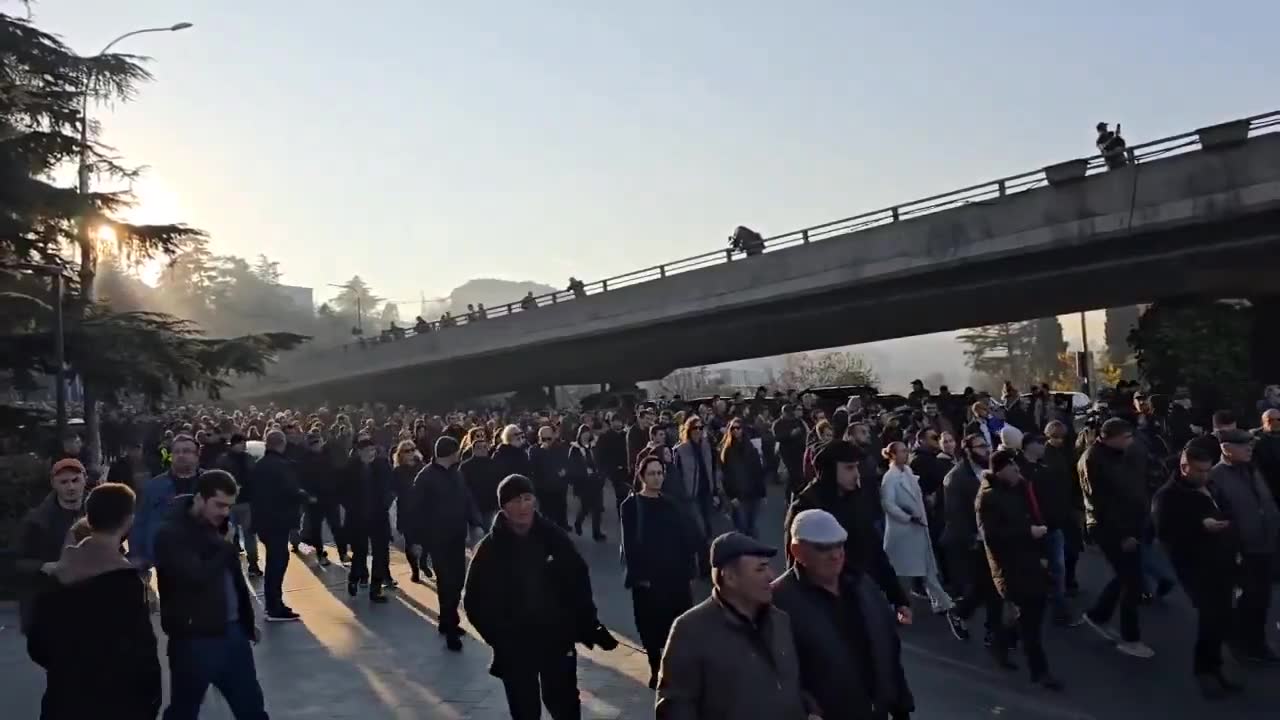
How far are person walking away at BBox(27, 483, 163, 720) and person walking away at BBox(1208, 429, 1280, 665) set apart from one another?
6804 mm

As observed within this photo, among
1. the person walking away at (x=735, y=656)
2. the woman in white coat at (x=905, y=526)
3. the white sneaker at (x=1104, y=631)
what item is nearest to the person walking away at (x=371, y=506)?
the woman in white coat at (x=905, y=526)

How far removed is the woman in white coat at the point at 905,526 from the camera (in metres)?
9.34

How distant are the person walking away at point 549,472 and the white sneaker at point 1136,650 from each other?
7536mm

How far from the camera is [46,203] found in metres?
18.5

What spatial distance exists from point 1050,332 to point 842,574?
300 ft

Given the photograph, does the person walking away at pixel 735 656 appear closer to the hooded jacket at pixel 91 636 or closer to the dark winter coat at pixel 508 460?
the hooded jacket at pixel 91 636

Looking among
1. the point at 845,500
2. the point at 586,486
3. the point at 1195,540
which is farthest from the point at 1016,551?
the point at 586,486

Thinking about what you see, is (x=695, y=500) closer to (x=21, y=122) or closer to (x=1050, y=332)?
(x=21, y=122)

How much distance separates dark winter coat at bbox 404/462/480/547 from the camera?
9.09 m

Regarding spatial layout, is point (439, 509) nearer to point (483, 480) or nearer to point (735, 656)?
point (483, 480)

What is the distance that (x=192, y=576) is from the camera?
537 centimetres

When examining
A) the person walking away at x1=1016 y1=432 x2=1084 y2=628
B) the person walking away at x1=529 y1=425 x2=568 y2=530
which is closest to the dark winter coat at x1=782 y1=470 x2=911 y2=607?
the person walking away at x1=1016 y1=432 x2=1084 y2=628

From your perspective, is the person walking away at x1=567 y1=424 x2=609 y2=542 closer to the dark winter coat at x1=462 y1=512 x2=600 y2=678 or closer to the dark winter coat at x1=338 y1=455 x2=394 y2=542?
the dark winter coat at x1=338 y1=455 x2=394 y2=542

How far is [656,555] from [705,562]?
382 cm
